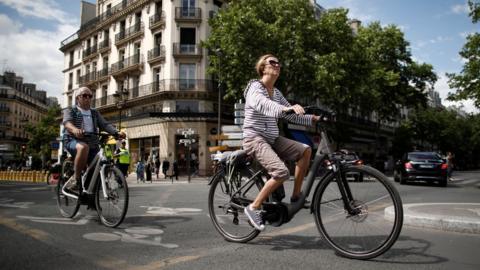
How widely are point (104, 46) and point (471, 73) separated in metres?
34.2

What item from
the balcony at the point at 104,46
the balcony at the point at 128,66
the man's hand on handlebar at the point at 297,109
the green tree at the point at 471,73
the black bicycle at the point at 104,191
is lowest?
the black bicycle at the point at 104,191

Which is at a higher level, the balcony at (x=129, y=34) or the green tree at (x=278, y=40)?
the balcony at (x=129, y=34)

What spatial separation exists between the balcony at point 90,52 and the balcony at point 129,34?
463 centimetres

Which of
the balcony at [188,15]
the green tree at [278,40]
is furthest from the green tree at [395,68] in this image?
the balcony at [188,15]

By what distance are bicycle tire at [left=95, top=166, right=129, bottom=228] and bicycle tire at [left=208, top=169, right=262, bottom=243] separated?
3.74 feet

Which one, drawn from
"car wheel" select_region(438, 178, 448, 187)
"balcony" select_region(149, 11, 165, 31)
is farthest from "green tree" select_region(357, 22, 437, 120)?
"car wheel" select_region(438, 178, 448, 187)

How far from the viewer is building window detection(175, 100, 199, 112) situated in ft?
113

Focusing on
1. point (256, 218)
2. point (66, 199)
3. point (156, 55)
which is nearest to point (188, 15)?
point (156, 55)

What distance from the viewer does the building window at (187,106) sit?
3438 cm

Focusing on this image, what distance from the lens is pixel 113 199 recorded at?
5059 millimetres

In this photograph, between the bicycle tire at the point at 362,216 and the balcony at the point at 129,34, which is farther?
the balcony at the point at 129,34

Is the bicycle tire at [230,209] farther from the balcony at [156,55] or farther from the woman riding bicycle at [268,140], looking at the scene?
the balcony at [156,55]

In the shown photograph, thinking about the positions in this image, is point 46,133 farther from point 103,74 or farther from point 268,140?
point 268,140

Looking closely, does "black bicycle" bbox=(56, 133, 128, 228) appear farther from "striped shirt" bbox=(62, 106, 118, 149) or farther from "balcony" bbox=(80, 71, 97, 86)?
"balcony" bbox=(80, 71, 97, 86)
